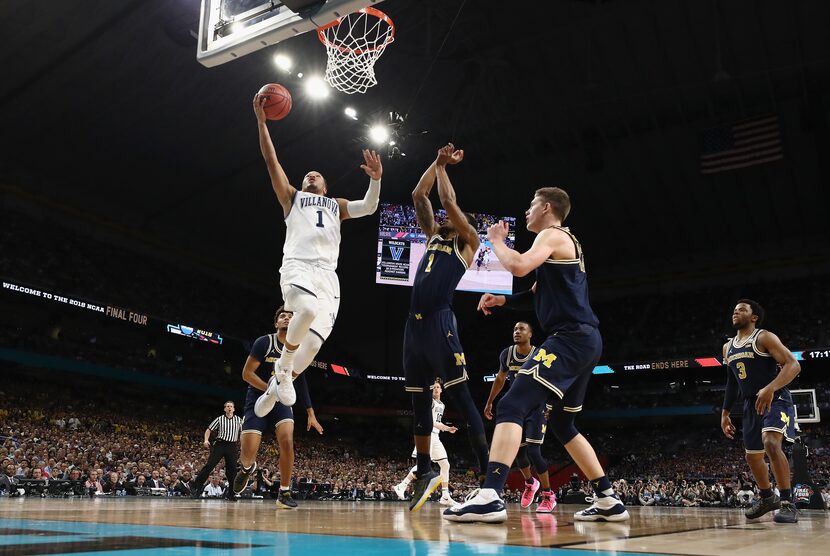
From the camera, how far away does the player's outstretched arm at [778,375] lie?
556cm

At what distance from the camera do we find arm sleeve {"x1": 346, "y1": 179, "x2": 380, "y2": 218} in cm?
600

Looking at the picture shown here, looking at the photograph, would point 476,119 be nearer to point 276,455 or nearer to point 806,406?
point 276,455

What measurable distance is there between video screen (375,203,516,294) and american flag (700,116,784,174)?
289 inches

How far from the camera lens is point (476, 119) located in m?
24.2

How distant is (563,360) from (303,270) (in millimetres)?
2368

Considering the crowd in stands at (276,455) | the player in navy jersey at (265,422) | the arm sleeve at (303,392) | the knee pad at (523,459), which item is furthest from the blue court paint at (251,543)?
the crowd in stands at (276,455)

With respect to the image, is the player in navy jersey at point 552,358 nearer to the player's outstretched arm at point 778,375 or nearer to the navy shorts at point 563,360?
the navy shorts at point 563,360

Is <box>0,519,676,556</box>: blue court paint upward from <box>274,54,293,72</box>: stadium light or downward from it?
downward

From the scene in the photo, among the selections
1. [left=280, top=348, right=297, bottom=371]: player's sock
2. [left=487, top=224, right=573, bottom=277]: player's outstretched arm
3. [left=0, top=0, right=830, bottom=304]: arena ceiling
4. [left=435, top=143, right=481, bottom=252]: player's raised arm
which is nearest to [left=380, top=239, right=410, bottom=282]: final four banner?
[left=0, top=0, right=830, bottom=304]: arena ceiling

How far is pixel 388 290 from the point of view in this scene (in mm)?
34188

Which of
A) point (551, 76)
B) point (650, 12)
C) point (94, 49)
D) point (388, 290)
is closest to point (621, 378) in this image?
point (388, 290)

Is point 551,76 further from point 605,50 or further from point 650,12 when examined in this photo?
point 650,12

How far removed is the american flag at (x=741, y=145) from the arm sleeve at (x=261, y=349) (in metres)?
21.2

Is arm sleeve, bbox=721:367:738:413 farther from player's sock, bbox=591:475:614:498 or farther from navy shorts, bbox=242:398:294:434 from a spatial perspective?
navy shorts, bbox=242:398:294:434
